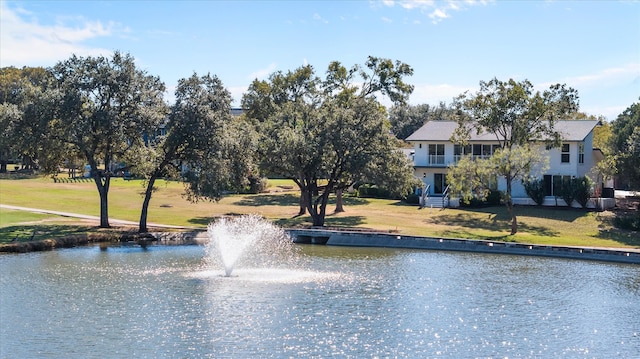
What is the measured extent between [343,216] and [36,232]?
85.7ft

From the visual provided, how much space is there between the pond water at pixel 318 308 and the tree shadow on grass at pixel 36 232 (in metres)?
4.87

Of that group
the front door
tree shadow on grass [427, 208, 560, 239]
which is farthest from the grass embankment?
the front door

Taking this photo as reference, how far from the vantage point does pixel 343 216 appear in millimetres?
63969

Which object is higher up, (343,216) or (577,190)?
(577,190)

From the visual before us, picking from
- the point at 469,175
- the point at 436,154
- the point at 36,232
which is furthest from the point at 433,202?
the point at 36,232

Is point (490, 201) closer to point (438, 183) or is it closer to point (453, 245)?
point (438, 183)

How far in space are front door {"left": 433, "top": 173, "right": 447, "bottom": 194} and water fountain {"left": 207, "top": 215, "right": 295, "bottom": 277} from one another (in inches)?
961

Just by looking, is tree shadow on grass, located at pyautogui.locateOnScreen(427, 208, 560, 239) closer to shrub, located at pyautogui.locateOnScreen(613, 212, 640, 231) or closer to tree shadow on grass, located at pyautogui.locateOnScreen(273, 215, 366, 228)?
shrub, located at pyautogui.locateOnScreen(613, 212, 640, 231)

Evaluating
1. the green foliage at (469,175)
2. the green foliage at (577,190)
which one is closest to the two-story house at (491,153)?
the green foliage at (577,190)

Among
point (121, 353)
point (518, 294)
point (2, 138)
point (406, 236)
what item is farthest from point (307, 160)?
point (121, 353)

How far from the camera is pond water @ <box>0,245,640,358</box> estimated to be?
76.9 ft

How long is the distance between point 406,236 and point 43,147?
86.6ft

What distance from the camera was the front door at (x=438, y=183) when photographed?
73.7 metres

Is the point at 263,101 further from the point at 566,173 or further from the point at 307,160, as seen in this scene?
the point at 566,173
